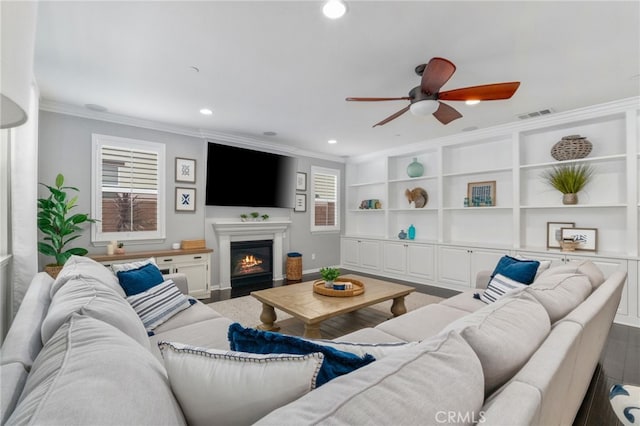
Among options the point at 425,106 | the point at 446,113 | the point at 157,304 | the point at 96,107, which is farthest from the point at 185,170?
the point at 446,113

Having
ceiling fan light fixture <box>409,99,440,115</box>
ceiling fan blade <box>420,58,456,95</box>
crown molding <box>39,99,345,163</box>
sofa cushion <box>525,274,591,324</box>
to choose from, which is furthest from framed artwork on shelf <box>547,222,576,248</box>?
crown molding <box>39,99,345,163</box>

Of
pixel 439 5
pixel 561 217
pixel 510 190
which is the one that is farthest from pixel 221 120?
pixel 561 217

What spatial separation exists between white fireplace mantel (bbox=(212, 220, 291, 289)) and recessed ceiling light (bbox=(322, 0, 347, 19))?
3618 mm

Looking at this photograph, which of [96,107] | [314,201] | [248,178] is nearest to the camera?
[96,107]

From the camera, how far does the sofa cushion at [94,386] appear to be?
1.72ft

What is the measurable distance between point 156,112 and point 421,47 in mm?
3301

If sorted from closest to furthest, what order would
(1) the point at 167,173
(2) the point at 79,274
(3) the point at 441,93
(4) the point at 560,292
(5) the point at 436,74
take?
(4) the point at 560,292 < (2) the point at 79,274 < (5) the point at 436,74 < (3) the point at 441,93 < (1) the point at 167,173

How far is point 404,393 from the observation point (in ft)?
2.06

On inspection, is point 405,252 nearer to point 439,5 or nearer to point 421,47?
point 421,47

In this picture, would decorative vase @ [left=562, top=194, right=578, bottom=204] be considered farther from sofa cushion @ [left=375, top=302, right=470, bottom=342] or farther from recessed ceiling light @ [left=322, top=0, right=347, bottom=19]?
recessed ceiling light @ [left=322, top=0, right=347, bottom=19]

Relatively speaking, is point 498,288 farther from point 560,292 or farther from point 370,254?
point 370,254

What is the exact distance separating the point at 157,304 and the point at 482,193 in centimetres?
488

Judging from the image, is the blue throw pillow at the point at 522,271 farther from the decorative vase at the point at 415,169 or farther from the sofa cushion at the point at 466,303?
the decorative vase at the point at 415,169

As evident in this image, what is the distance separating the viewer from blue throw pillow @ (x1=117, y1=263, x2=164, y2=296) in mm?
2094
